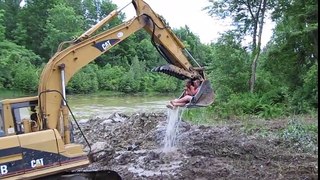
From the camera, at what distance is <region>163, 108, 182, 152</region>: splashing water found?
821cm

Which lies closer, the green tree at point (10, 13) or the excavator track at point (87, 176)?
the excavator track at point (87, 176)

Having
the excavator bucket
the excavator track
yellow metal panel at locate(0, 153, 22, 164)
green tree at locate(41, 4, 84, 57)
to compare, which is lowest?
the excavator track

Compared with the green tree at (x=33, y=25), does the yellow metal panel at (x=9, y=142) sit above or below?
below

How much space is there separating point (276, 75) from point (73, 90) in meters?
25.8

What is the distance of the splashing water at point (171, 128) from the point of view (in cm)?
821

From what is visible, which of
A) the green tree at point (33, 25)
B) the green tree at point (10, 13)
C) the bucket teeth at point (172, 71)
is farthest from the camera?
the green tree at point (10, 13)

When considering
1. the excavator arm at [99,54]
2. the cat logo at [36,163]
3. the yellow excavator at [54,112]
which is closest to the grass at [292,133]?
the yellow excavator at [54,112]

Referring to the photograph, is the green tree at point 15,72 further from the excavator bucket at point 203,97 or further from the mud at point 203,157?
the excavator bucket at point 203,97

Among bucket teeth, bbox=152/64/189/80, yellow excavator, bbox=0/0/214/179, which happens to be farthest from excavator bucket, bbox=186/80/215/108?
bucket teeth, bbox=152/64/189/80

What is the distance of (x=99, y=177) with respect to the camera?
252 inches

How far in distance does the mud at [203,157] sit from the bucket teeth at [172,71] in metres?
1.57

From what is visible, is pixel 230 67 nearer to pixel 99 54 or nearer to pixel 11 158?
pixel 99 54

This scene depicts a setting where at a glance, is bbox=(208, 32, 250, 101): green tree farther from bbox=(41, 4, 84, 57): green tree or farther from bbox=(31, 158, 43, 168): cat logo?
bbox=(41, 4, 84, 57): green tree

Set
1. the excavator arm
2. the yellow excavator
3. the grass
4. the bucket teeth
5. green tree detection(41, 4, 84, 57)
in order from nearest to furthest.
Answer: the yellow excavator < the excavator arm < the bucket teeth < the grass < green tree detection(41, 4, 84, 57)
